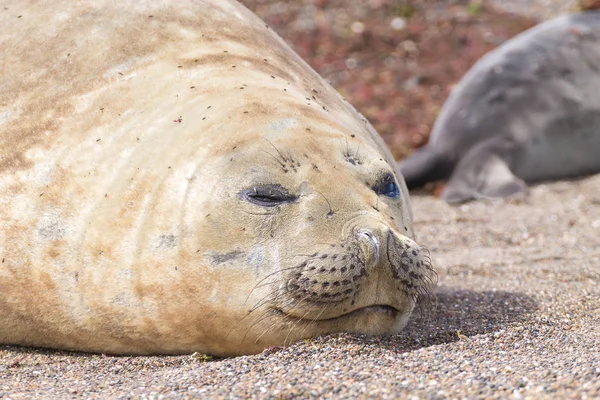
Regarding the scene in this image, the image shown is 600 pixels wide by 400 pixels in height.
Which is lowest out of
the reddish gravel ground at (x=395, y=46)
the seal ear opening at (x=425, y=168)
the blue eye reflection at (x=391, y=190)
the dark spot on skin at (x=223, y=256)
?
the reddish gravel ground at (x=395, y=46)

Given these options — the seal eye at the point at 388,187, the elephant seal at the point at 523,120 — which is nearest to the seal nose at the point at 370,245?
the seal eye at the point at 388,187

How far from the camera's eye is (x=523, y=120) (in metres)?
8.70

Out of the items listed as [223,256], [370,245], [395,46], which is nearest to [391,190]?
[370,245]

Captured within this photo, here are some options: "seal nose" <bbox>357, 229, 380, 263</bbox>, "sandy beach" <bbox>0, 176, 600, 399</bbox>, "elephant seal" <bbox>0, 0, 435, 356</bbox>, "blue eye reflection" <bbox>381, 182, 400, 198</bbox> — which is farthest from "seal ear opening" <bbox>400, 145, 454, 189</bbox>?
"seal nose" <bbox>357, 229, 380, 263</bbox>

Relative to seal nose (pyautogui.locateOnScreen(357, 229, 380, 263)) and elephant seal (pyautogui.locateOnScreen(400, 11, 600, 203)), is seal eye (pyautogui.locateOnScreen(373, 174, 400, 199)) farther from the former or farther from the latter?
elephant seal (pyautogui.locateOnScreen(400, 11, 600, 203))

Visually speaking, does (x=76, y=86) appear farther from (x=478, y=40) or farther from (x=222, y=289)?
(x=478, y=40)

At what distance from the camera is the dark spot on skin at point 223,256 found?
325 cm

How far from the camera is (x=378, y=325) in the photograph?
3.34m

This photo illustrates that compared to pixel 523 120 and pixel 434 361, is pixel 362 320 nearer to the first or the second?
pixel 434 361

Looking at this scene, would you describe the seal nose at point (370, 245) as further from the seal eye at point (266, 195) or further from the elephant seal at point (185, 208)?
the seal eye at point (266, 195)

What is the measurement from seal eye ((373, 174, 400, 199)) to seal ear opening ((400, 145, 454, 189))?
4670mm

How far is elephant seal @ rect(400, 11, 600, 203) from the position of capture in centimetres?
848

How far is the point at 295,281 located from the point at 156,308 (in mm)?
525

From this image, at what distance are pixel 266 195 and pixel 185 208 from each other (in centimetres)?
29
